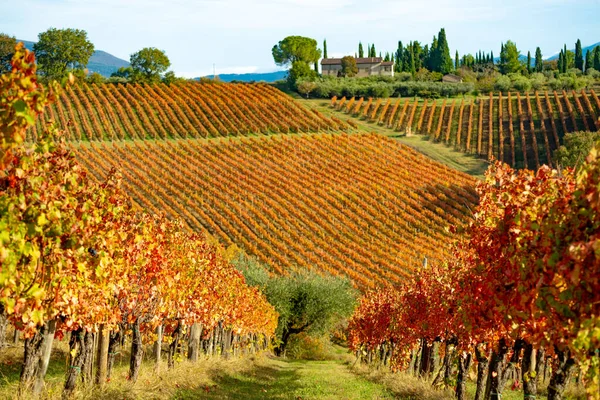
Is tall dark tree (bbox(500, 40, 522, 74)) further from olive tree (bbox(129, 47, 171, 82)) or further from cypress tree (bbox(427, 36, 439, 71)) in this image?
olive tree (bbox(129, 47, 171, 82))

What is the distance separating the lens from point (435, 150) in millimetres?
90062

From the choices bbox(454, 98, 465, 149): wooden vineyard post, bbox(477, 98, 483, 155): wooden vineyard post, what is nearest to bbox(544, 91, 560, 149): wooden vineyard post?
bbox(477, 98, 483, 155): wooden vineyard post

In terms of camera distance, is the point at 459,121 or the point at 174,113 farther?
the point at 459,121

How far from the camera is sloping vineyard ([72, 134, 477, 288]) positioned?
58834 millimetres

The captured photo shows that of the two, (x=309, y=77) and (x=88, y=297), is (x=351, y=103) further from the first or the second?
(x=88, y=297)

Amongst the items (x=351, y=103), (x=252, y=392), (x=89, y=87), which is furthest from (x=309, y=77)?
(x=252, y=392)

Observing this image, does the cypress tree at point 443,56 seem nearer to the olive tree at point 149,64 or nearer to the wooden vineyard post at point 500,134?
the wooden vineyard post at point 500,134

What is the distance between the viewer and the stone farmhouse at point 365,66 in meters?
174

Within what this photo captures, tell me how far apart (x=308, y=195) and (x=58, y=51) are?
66445 millimetres

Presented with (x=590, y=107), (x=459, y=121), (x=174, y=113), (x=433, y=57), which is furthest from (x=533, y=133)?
(x=433, y=57)

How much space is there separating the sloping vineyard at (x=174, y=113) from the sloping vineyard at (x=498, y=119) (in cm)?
1200

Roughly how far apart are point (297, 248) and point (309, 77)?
246ft

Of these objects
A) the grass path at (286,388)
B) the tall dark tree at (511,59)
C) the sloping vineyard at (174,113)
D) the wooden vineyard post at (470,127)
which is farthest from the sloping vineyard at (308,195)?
the tall dark tree at (511,59)

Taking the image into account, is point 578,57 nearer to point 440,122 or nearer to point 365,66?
point 365,66
